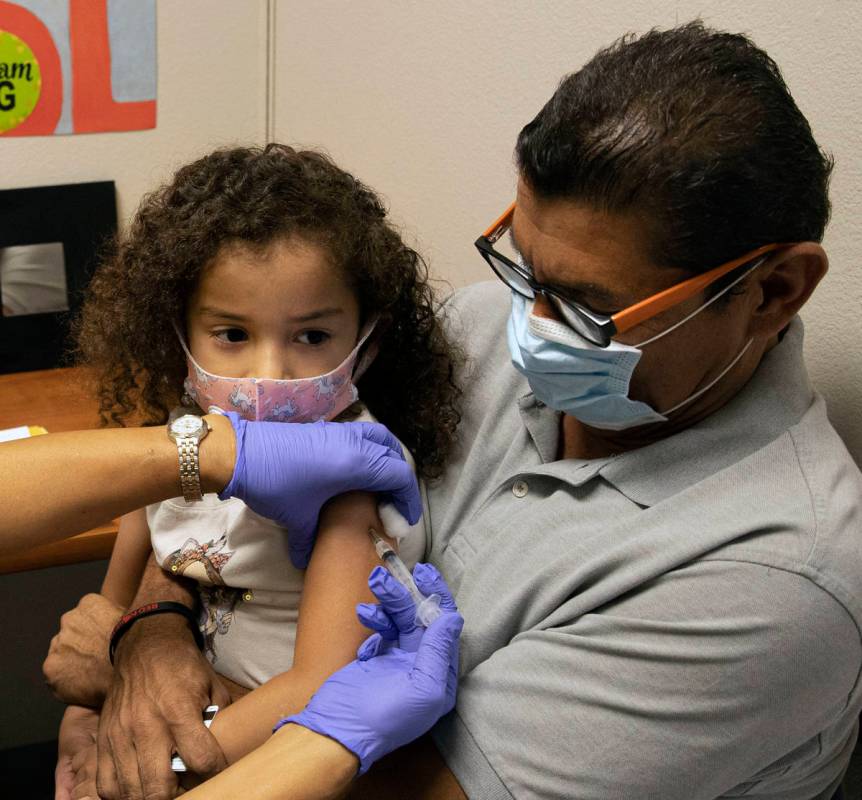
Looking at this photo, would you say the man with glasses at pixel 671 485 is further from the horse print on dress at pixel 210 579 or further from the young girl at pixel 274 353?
the horse print on dress at pixel 210 579

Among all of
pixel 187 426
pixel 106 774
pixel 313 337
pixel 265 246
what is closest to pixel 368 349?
pixel 313 337

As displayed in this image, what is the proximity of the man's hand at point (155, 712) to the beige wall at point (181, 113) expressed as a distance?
1376 millimetres

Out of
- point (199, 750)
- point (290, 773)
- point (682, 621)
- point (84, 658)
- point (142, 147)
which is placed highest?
point (142, 147)

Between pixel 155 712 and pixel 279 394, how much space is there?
44cm

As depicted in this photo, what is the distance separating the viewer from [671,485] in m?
1.23

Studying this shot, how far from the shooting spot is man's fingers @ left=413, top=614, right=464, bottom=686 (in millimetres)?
1201

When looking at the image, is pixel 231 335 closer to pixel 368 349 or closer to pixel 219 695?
pixel 368 349

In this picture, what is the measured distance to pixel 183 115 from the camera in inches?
101

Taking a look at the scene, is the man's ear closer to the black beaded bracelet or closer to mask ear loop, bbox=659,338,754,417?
mask ear loop, bbox=659,338,754,417

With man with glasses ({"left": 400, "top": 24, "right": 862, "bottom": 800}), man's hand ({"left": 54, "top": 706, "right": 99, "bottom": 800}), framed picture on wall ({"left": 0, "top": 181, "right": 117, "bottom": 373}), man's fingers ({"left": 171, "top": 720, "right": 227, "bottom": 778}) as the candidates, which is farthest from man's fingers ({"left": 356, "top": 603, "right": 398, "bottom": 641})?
framed picture on wall ({"left": 0, "top": 181, "right": 117, "bottom": 373})

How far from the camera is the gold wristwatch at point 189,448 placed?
1.29 m

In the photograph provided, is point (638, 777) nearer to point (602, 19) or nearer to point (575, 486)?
point (575, 486)

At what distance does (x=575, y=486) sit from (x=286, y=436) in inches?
14.5

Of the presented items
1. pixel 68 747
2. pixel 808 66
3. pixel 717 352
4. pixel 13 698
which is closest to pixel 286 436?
pixel 717 352
